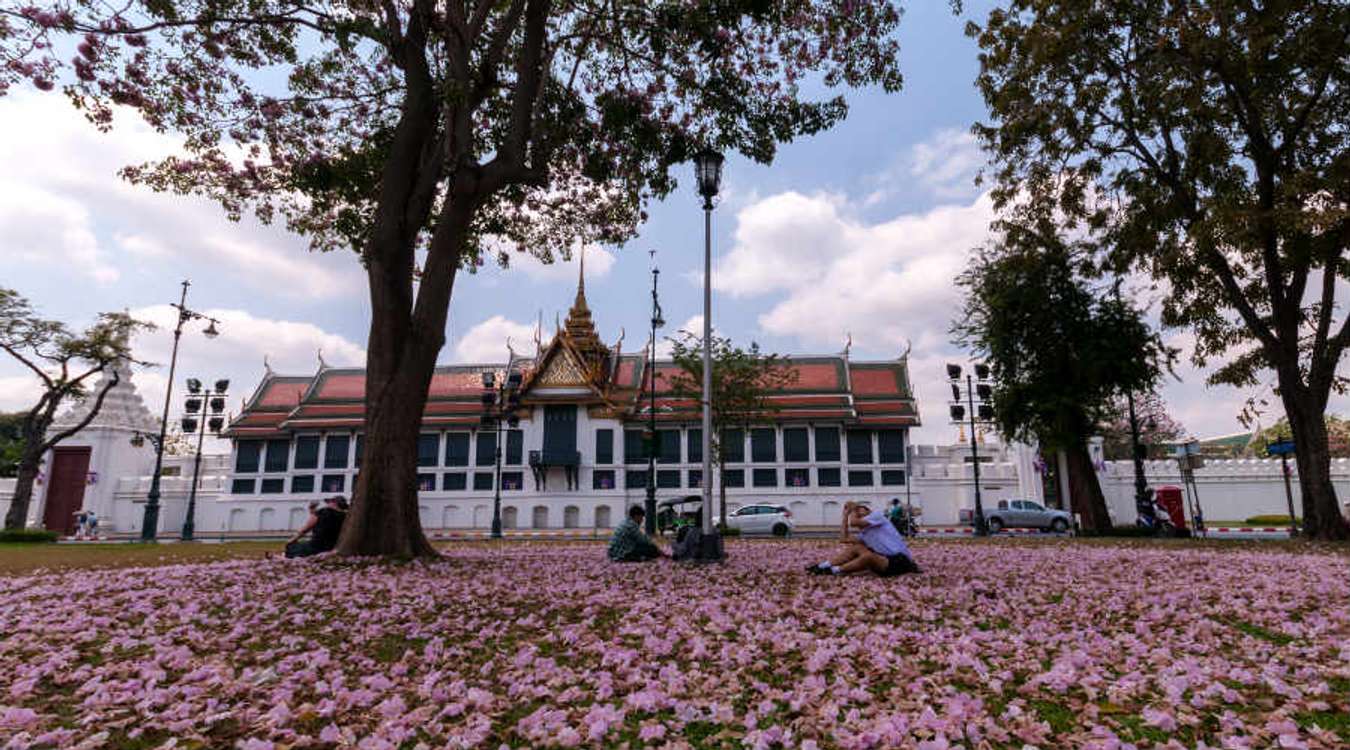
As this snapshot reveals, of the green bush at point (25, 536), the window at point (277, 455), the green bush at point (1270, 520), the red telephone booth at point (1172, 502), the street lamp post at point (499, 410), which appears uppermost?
the street lamp post at point (499, 410)

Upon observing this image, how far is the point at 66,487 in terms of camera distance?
1732 inches

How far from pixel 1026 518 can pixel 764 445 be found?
1543cm

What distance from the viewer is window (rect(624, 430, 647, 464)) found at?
4494 cm

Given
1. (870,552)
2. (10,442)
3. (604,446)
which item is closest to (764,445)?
(604,446)

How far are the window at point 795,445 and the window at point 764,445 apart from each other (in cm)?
69

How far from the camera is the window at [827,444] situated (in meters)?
44.2

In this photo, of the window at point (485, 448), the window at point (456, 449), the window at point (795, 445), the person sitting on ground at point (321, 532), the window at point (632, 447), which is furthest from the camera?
the window at point (456, 449)

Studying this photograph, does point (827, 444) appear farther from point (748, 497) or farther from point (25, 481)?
point (25, 481)

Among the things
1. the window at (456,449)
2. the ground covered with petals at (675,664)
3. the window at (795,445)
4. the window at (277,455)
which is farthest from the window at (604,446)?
the ground covered with petals at (675,664)

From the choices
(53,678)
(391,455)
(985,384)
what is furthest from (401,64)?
(985,384)

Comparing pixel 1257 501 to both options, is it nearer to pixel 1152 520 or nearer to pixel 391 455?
pixel 1152 520

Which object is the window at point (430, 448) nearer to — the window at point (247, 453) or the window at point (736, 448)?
the window at point (247, 453)

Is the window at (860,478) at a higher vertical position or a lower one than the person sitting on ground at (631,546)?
higher

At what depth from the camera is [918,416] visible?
43.5m
